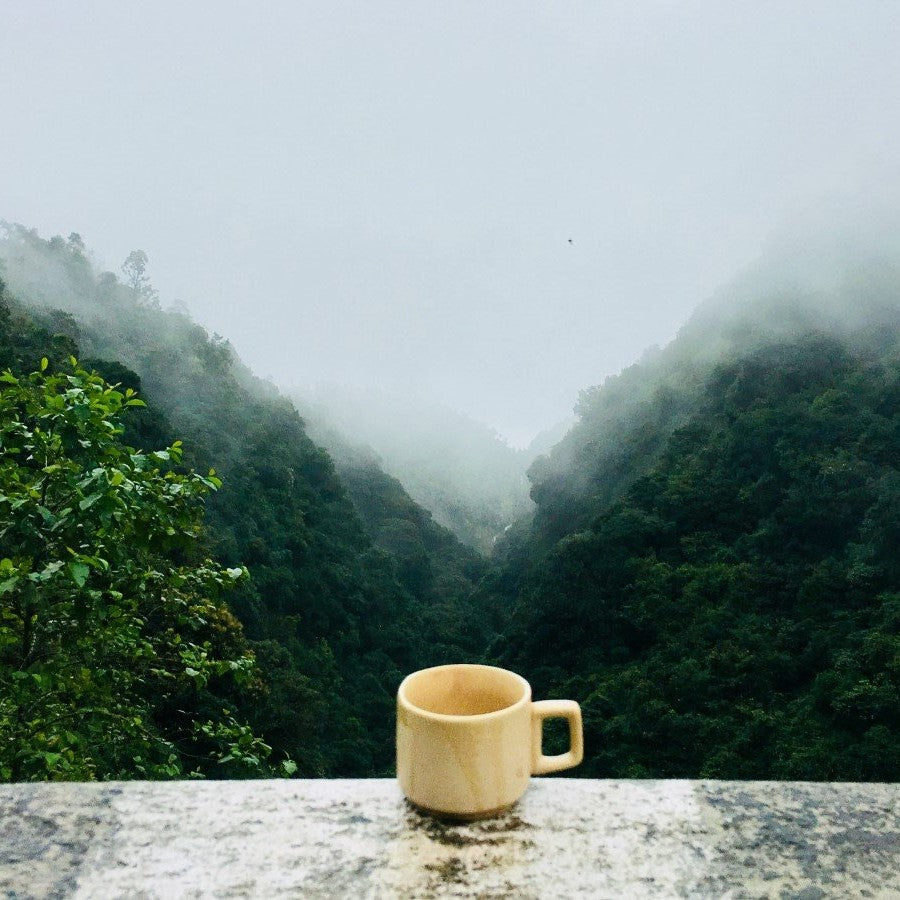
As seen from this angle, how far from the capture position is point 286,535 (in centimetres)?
2598

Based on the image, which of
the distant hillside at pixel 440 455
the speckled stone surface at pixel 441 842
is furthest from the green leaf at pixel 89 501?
the distant hillside at pixel 440 455

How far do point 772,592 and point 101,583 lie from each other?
71.9 feet

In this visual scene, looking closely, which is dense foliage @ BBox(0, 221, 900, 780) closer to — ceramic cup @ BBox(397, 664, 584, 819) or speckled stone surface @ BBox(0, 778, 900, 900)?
speckled stone surface @ BBox(0, 778, 900, 900)

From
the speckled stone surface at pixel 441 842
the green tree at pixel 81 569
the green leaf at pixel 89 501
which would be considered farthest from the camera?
the green tree at pixel 81 569

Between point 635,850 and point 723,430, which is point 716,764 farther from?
point 635,850

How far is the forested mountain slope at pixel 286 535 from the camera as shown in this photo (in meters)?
19.6

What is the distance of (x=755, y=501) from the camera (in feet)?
80.0

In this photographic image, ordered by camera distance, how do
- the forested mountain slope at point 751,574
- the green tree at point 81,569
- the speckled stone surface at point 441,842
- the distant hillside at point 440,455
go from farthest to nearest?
the distant hillside at point 440,455
the forested mountain slope at point 751,574
the green tree at point 81,569
the speckled stone surface at point 441,842

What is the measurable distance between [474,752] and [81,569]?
1.61 metres

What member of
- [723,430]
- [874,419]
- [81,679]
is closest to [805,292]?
[723,430]

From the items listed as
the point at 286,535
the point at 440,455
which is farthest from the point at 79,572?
the point at 440,455

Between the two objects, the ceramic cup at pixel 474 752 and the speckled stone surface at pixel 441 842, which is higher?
the ceramic cup at pixel 474 752

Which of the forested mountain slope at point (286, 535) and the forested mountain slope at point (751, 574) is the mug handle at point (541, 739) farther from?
the forested mountain slope at point (751, 574)

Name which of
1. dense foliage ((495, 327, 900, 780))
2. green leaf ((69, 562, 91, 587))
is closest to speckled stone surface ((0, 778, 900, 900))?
green leaf ((69, 562, 91, 587))
